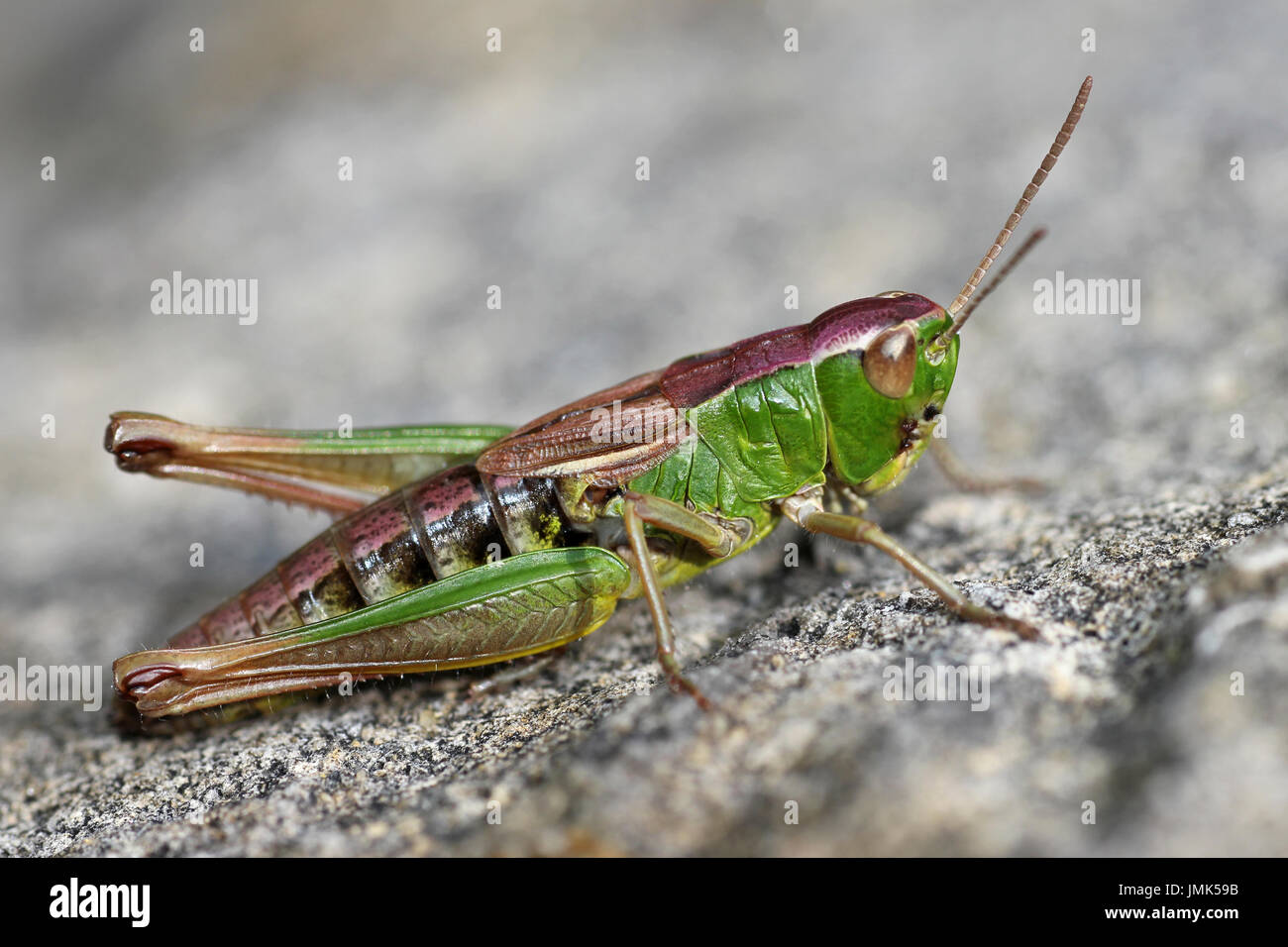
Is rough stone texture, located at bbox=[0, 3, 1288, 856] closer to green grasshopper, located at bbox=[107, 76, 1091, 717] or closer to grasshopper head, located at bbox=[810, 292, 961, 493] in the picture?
green grasshopper, located at bbox=[107, 76, 1091, 717]

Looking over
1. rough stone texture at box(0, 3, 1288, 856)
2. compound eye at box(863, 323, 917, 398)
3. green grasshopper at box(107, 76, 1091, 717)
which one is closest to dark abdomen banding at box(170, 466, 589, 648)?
green grasshopper at box(107, 76, 1091, 717)

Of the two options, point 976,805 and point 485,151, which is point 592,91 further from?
Answer: point 976,805

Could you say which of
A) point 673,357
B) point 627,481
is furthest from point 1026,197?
point 673,357

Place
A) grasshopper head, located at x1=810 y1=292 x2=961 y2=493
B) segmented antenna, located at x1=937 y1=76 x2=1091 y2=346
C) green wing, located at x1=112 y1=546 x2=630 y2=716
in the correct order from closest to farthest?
green wing, located at x1=112 y1=546 x2=630 y2=716 < segmented antenna, located at x1=937 y1=76 x2=1091 y2=346 < grasshopper head, located at x1=810 y1=292 x2=961 y2=493

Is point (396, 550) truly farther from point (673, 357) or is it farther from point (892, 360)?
point (673, 357)
